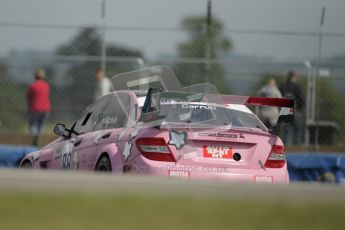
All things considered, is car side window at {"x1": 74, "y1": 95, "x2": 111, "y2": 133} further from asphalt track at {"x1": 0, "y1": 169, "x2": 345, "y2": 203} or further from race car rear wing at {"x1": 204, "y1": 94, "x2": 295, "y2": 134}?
asphalt track at {"x1": 0, "y1": 169, "x2": 345, "y2": 203}

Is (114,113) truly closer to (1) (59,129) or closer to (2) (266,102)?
(1) (59,129)

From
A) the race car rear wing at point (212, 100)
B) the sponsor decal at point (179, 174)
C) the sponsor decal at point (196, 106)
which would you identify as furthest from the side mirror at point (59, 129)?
the sponsor decal at point (179, 174)

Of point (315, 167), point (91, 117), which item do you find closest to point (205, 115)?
point (91, 117)

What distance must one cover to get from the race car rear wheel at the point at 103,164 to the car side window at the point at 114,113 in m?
0.41

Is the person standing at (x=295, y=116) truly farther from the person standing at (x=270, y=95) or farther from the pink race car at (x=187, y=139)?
the pink race car at (x=187, y=139)

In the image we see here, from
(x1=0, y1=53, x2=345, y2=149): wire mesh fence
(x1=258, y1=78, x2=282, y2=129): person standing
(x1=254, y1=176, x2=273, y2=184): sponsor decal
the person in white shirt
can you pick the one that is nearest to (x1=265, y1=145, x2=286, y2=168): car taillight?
(x1=254, y1=176, x2=273, y2=184): sponsor decal

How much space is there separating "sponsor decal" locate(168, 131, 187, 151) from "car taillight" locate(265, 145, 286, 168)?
92 cm

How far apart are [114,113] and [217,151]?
1640mm

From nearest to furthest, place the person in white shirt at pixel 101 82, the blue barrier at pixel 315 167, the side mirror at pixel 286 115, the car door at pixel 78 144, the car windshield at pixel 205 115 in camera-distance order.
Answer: the car windshield at pixel 205 115 < the side mirror at pixel 286 115 < the car door at pixel 78 144 < the blue barrier at pixel 315 167 < the person in white shirt at pixel 101 82

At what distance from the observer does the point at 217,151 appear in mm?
9680

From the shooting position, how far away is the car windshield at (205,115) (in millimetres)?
9898

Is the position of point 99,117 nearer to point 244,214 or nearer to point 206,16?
point 244,214

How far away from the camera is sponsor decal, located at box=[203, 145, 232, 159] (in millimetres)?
9641

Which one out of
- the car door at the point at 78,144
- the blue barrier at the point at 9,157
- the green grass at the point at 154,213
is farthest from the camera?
the blue barrier at the point at 9,157
